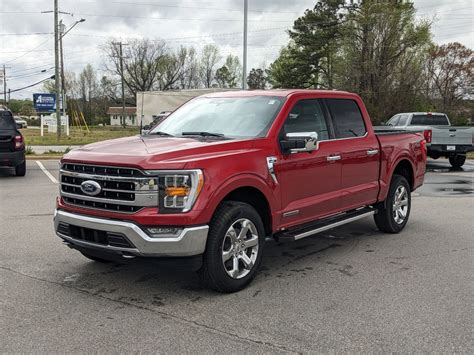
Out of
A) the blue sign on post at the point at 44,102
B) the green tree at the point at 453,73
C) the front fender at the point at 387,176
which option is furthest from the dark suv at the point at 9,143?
the green tree at the point at 453,73

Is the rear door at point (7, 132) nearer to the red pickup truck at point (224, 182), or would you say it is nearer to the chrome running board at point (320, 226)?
the red pickup truck at point (224, 182)

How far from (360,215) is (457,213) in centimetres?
331

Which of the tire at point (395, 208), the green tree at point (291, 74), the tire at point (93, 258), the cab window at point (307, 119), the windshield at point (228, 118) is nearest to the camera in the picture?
the tire at point (93, 258)

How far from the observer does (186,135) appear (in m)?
5.31

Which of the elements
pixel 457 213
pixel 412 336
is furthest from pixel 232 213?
pixel 457 213

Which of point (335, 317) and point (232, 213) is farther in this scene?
point (232, 213)

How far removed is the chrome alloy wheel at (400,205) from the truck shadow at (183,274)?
72cm

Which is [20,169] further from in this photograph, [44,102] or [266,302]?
[44,102]

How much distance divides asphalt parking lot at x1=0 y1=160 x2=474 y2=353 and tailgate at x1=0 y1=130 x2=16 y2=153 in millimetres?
6677

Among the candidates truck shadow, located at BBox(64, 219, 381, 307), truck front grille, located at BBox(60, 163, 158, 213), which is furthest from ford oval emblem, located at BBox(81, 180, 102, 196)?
truck shadow, located at BBox(64, 219, 381, 307)

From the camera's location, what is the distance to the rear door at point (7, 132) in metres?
12.8

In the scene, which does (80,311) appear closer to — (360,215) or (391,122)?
(360,215)

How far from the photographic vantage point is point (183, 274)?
17.0 ft

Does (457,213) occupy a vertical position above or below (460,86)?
below
